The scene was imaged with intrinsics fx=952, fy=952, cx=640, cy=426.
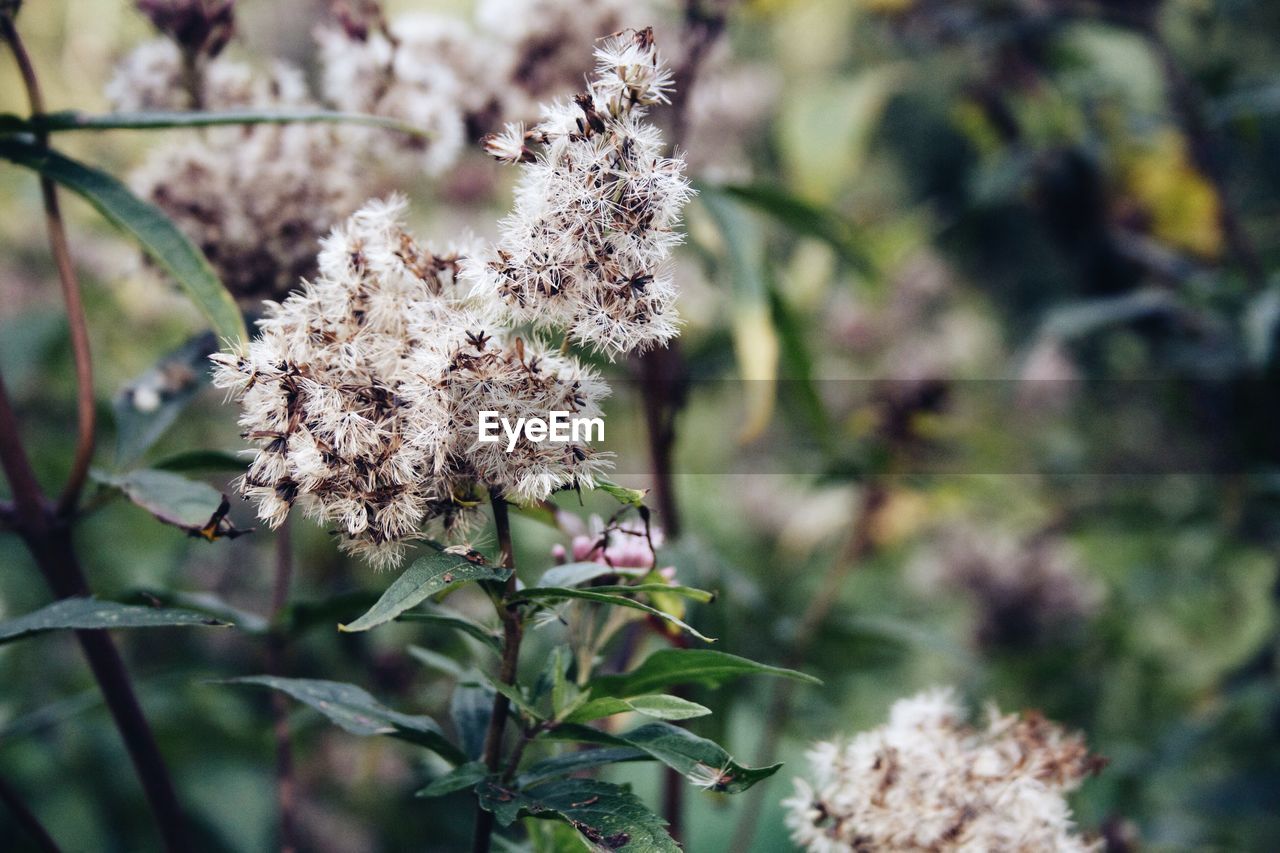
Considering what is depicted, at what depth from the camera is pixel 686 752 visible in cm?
46

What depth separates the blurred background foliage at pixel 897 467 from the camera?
1116 mm

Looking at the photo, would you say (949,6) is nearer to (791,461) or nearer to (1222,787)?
(791,461)

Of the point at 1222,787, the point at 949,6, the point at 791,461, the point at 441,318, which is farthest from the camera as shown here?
the point at 791,461

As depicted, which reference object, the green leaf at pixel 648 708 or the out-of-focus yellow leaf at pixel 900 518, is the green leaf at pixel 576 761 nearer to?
the green leaf at pixel 648 708

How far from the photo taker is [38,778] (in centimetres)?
121

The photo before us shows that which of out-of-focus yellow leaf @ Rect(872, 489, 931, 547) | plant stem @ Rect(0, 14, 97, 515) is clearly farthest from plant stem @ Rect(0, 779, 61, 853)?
out-of-focus yellow leaf @ Rect(872, 489, 931, 547)

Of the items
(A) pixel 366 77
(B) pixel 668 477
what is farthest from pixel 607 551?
(A) pixel 366 77

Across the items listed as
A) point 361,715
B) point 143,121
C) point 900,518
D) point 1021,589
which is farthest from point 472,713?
point 900,518

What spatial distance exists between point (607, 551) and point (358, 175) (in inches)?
16.1

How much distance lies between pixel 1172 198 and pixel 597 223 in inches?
62.3

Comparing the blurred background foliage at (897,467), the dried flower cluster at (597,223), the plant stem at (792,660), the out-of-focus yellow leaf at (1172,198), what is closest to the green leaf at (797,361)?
the blurred background foliage at (897,467)

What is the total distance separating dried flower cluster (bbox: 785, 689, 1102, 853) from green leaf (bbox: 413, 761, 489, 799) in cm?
18

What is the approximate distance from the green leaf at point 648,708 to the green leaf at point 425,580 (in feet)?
0.28

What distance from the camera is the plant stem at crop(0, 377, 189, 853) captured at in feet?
1.94
